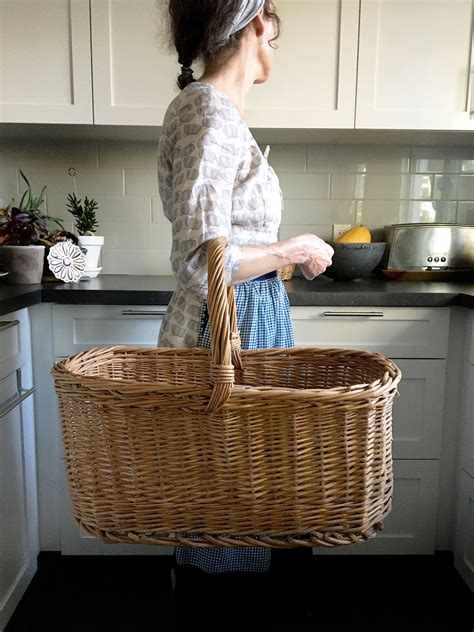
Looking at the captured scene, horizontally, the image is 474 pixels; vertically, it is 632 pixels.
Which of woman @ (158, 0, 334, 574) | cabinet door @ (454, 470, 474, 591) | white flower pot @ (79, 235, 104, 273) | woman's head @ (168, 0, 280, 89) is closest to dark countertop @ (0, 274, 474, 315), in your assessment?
white flower pot @ (79, 235, 104, 273)

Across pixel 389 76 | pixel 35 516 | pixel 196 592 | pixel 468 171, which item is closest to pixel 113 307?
pixel 35 516

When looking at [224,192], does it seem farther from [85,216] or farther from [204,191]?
[85,216]

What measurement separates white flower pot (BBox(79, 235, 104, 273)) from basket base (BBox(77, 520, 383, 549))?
122cm

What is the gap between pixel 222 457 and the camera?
56 centimetres

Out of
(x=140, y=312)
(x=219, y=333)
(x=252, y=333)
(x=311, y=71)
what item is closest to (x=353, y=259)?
(x=311, y=71)

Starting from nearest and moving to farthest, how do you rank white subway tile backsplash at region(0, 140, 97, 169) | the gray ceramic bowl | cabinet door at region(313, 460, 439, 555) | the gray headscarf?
the gray headscarf → cabinet door at region(313, 460, 439, 555) → the gray ceramic bowl → white subway tile backsplash at region(0, 140, 97, 169)

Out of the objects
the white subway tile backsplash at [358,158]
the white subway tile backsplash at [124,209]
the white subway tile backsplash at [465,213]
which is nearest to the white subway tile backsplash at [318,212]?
the white subway tile backsplash at [358,158]

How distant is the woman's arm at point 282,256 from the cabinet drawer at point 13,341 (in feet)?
2.24

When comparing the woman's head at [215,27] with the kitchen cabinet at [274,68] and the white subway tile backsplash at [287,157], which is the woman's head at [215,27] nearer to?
the kitchen cabinet at [274,68]

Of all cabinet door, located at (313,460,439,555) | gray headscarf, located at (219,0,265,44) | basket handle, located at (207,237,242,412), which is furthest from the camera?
cabinet door, located at (313,460,439,555)

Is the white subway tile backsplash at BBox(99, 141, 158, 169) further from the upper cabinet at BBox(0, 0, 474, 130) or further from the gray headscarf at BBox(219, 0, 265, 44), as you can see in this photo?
the gray headscarf at BBox(219, 0, 265, 44)

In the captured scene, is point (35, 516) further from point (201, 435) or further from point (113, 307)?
point (201, 435)

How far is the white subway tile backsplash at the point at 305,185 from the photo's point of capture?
1870 millimetres

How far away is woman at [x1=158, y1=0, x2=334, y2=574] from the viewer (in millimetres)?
725
